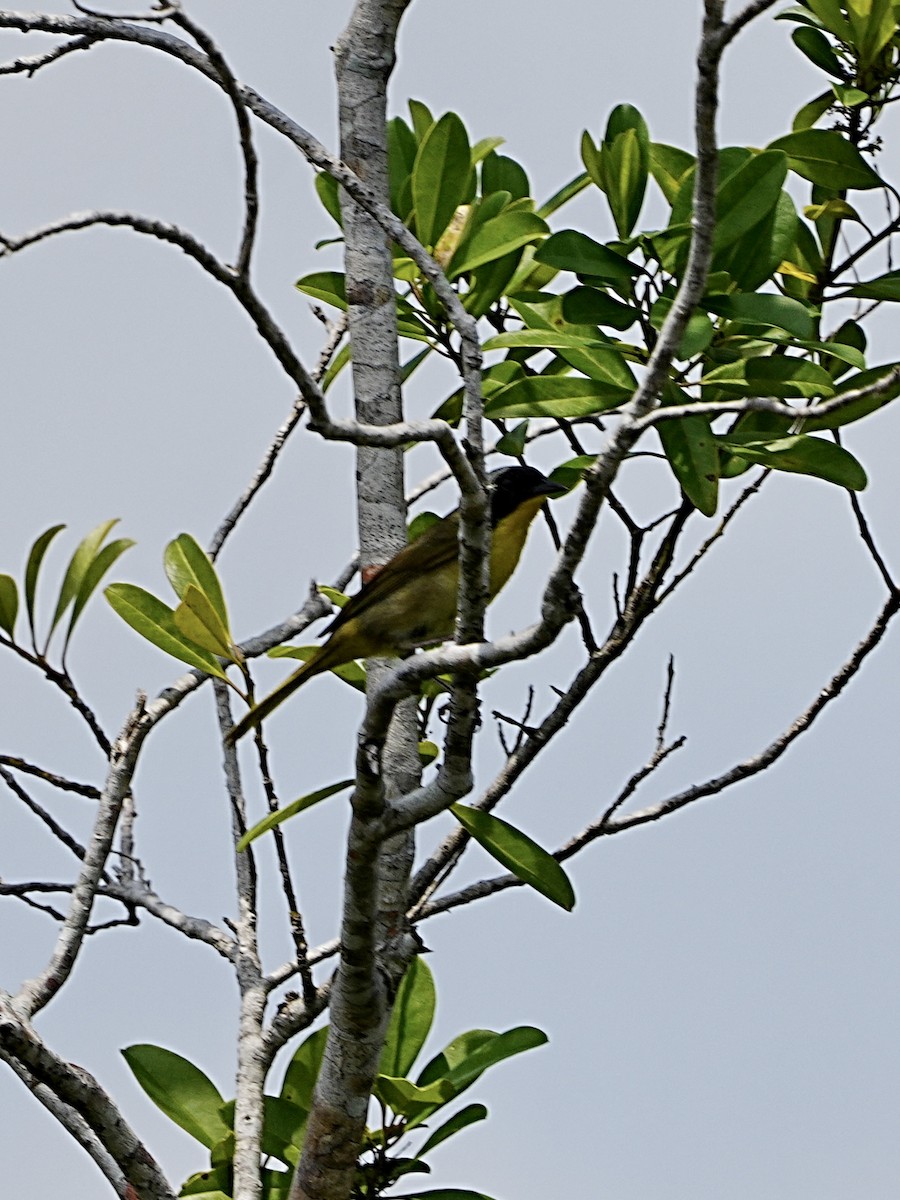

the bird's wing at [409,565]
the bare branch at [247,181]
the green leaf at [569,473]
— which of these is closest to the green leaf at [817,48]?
the green leaf at [569,473]

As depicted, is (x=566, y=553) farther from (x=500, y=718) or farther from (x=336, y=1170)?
(x=336, y=1170)

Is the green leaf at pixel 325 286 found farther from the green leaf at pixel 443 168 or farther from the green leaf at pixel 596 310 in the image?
the green leaf at pixel 596 310

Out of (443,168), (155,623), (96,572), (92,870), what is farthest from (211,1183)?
(443,168)

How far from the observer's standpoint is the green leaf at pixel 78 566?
3629mm

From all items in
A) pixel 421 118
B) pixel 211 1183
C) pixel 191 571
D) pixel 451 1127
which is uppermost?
pixel 421 118

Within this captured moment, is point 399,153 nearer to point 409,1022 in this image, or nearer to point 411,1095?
point 409,1022

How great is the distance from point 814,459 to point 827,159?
2.41 ft

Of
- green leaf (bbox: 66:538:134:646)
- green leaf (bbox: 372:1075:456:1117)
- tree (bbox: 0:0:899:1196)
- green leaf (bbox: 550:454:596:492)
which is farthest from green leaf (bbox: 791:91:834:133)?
green leaf (bbox: 372:1075:456:1117)

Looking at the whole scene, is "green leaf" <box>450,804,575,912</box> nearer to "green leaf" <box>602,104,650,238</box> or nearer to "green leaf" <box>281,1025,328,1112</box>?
"green leaf" <box>281,1025,328,1112</box>

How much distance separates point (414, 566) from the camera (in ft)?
10.7

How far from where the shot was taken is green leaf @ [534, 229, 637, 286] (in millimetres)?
2836

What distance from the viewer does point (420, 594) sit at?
133 inches

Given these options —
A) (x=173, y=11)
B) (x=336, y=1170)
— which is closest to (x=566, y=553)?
(x=173, y=11)

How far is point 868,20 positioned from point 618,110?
588mm
